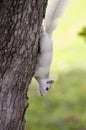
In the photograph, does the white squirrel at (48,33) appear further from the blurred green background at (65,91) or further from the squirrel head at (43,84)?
the blurred green background at (65,91)

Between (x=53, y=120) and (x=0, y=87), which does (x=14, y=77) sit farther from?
(x=53, y=120)

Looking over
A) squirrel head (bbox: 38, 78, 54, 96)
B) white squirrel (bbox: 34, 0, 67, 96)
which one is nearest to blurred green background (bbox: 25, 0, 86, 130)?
squirrel head (bbox: 38, 78, 54, 96)

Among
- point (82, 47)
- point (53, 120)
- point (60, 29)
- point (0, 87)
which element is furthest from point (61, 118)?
point (0, 87)

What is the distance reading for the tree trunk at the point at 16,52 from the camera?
2.85 m

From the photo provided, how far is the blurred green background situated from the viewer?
21.8 ft

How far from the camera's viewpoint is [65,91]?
7.53 meters

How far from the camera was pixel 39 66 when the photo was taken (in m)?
3.22

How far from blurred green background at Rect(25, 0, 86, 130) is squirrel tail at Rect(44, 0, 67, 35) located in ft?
10.9

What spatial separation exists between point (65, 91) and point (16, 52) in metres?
4.62

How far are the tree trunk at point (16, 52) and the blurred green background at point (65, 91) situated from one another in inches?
129

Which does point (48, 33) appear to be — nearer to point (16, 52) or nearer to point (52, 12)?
point (52, 12)

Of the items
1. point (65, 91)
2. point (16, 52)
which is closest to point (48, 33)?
point (16, 52)

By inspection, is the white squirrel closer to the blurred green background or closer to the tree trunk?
the tree trunk

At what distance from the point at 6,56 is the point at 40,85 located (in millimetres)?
622
